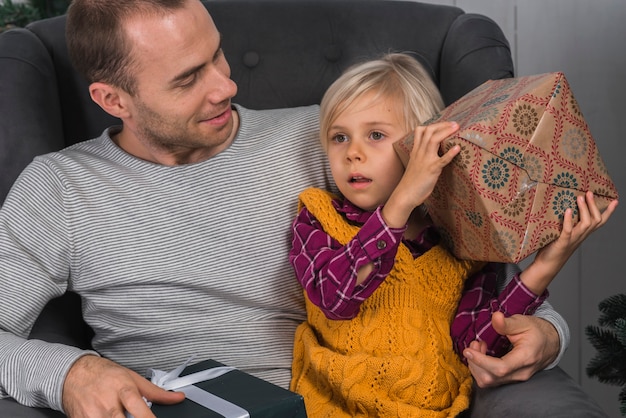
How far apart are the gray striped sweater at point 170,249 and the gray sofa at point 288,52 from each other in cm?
16

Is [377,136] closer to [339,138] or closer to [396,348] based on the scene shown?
[339,138]

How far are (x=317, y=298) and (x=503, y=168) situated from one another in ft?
1.16

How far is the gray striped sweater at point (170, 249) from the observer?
149 centimetres

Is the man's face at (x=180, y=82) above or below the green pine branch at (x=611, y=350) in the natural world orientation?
above

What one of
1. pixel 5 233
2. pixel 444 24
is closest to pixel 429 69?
pixel 444 24

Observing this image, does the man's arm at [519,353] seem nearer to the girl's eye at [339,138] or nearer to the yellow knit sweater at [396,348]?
the yellow knit sweater at [396,348]

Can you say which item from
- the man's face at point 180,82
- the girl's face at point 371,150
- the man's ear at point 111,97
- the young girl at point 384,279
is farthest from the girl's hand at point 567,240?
the man's ear at point 111,97

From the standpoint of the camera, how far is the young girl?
4.20ft

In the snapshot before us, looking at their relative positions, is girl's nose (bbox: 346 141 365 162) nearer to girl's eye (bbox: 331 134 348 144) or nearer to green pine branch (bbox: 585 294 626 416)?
girl's eye (bbox: 331 134 348 144)

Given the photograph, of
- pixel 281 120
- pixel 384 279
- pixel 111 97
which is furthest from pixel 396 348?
pixel 111 97

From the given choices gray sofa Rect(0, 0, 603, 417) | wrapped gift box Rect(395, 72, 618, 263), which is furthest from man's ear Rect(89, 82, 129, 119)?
wrapped gift box Rect(395, 72, 618, 263)

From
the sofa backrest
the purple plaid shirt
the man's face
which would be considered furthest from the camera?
the sofa backrest

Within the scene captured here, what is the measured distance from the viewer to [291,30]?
1.82m

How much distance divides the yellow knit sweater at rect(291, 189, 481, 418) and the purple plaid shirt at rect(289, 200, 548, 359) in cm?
3
